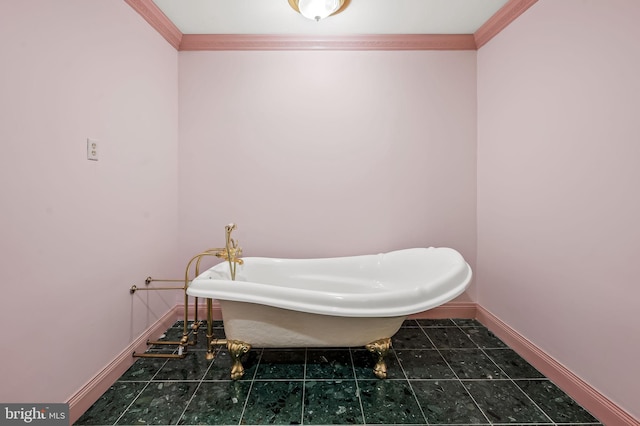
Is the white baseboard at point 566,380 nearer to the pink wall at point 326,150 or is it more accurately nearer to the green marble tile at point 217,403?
the pink wall at point 326,150

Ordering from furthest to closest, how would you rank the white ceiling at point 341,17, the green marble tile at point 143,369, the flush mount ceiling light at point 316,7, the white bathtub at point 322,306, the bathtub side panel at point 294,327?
Answer: the white ceiling at point 341,17 → the flush mount ceiling light at point 316,7 → the green marble tile at point 143,369 → the bathtub side panel at point 294,327 → the white bathtub at point 322,306

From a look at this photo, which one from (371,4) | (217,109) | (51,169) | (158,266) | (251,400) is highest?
(371,4)

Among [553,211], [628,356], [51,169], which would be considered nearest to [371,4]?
[553,211]

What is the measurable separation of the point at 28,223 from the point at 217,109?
4.71 ft

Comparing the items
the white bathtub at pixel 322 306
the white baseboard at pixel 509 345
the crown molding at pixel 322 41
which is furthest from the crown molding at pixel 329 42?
the white baseboard at pixel 509 345

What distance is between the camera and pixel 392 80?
2131mm

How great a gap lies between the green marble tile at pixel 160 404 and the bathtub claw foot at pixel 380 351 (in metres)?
0.98

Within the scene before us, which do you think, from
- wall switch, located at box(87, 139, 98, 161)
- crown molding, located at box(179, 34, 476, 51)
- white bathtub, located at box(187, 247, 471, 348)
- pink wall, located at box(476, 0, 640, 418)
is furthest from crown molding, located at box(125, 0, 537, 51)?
white bathtub, located at box(187, 247, 471, 348)

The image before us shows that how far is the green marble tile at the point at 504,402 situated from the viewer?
121 cm

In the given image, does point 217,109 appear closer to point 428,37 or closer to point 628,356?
point 428,37

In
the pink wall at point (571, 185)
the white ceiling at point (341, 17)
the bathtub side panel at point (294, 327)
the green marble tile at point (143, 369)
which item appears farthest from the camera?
the white ceiling at point (341, 17)

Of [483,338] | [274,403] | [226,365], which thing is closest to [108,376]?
[226,365]

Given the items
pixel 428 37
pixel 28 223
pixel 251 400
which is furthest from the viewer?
pixel 428 37

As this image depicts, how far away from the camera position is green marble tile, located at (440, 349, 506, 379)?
1498 millimetres
